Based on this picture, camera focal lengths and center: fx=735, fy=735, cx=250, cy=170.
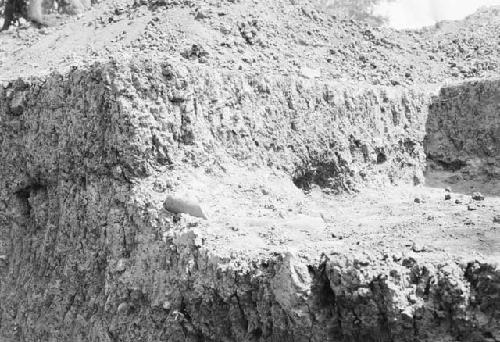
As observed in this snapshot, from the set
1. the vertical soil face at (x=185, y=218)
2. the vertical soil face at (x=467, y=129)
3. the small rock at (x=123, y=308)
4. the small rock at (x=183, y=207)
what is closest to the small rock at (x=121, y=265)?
the vertical soil face at (x=185, y=218)

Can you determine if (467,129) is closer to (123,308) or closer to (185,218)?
(185,218)

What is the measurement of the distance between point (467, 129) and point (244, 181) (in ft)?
13.6

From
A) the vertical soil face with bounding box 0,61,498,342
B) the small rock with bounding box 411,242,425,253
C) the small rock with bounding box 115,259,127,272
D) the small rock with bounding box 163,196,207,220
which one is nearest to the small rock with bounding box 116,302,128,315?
the vertical soil face with bounding box 0,61,498,342

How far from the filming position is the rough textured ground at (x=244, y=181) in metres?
5.40

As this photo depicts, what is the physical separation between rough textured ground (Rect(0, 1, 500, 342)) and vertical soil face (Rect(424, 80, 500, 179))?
2 cm

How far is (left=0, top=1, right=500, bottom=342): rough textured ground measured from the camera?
213 inches

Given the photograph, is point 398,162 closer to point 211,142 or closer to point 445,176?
point 445,176

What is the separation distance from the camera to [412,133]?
33.1 ft

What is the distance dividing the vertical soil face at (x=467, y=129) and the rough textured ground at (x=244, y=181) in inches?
0.9

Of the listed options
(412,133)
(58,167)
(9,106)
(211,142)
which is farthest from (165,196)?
(412,133)

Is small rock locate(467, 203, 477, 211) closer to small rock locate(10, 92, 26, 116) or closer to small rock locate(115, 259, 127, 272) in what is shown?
small rock locate(115, 259, 127, 272)

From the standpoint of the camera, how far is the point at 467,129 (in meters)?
10.3

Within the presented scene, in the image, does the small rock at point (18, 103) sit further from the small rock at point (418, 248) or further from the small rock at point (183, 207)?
the small rock at point (418, 248)

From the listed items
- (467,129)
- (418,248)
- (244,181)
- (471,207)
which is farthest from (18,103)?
(467,129)
